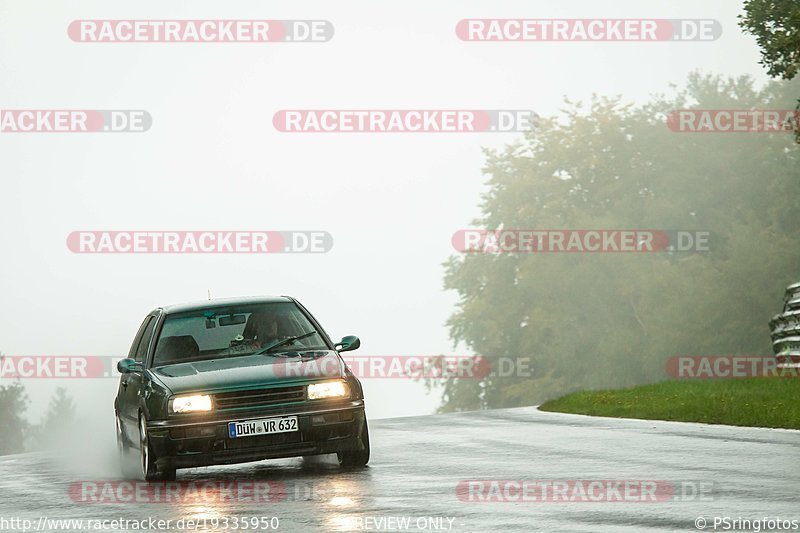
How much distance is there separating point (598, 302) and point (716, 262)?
5915 millimetres

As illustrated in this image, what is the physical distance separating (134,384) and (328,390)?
8.14ft

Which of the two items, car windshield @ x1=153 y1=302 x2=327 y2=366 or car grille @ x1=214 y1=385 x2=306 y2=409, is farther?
car windshield @ x1=153 y1=302 x2=327 y2=366

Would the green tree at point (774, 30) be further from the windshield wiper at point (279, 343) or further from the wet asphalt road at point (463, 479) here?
the windshield wiper at point (279, 343)

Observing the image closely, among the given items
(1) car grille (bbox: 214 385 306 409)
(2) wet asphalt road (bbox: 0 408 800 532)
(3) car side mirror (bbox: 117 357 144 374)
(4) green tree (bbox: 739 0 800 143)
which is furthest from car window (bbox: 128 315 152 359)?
Result: (4) green tree (bbox: 739 0 800 143)

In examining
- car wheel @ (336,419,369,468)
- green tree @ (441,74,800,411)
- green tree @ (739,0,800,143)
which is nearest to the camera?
car wheel @ (336,419,369,468)

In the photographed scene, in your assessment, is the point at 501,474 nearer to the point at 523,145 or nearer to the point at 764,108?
the point at 764,108

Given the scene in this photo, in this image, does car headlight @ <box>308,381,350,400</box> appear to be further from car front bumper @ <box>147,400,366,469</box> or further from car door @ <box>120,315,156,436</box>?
car door @ <box>120,315,156,436</box>

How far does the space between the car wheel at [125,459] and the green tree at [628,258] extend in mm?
44372

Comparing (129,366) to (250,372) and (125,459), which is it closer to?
(125,459)

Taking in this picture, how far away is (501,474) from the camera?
12.7m

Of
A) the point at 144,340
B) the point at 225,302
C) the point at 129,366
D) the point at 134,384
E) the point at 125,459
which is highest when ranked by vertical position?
the point at 225,302

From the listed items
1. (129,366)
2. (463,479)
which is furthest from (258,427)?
(129,366)

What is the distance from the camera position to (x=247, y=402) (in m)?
13.1

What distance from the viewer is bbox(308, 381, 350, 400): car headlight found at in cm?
1317
